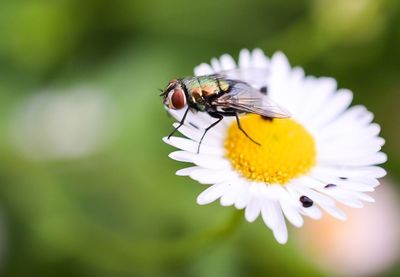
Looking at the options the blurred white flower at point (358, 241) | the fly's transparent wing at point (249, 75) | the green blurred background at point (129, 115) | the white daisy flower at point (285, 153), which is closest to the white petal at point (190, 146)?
the white daisy flower at point (285, 153)

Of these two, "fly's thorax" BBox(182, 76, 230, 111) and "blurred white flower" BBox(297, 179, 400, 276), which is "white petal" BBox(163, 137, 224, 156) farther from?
"blurred white flower" BBox(297, 179, 400, 276)

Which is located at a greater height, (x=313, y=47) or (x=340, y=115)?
(x=313, y=47)

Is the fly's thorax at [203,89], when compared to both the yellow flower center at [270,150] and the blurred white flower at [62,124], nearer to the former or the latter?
the yellow flower center at [270,150]

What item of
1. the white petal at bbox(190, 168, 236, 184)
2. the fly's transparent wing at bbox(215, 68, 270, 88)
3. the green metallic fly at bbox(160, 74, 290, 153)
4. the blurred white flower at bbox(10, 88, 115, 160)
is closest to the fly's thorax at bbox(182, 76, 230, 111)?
the green metallic fly at bbox(160, 74, 290, 153)

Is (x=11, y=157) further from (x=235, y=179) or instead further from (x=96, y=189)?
(x=235, y=179)

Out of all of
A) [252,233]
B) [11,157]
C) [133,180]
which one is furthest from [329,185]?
[11,157]

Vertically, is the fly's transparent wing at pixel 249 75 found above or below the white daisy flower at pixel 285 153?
above
